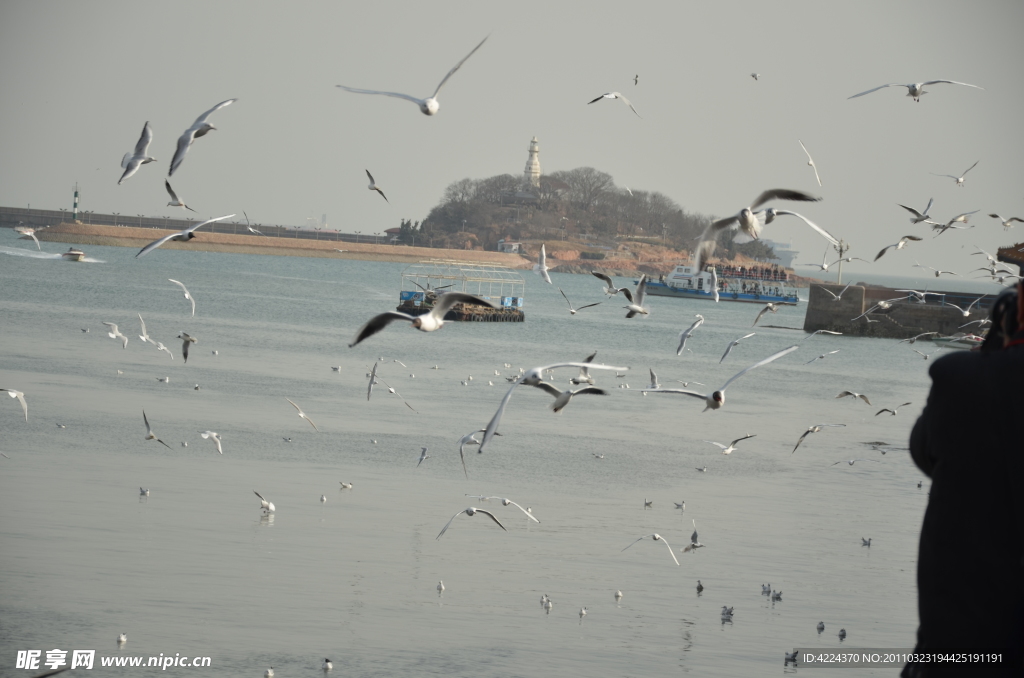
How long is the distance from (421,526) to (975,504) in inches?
421

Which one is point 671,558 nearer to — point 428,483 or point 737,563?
point 737,563

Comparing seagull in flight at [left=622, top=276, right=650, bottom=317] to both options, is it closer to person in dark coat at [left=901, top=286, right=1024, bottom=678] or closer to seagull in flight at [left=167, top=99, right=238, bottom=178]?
seagull in flight at [left=167, top=99, right=238, bottom=178]

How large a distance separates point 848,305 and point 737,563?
2066 inches

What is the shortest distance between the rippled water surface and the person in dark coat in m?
6.23

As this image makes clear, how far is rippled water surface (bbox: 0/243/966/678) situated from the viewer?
9.45m

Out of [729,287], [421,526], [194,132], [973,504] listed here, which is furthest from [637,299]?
[729,287]

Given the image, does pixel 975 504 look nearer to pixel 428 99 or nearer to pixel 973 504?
pixel 973 504

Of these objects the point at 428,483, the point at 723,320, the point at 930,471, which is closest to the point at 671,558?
the point at 428,483

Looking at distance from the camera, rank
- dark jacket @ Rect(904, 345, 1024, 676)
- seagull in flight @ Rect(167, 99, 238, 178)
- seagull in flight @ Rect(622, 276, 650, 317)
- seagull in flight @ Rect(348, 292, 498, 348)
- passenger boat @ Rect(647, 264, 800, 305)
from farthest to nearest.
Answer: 1. passenger boat @ Rect(647, 264, 800, 305)
2. seagull in flight @ Rect(622, 276, 650, 317)
3. seagull in flight @ Rect(167, 99, 238, 178)
4. seagull in flight @ Rect(348, 292, 498, 348)
5. dark jacket @ Rect(904, 345, 1024, 676)

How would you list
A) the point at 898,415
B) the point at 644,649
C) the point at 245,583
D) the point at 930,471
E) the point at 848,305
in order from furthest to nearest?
the point at 848,305 → the point at 898,415 → the point at 245,583 → the point at 644,649 → the point at 930,471

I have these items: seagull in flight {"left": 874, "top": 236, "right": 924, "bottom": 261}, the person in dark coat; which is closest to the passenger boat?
seagull in flight {"left": 874, "top": 236, "right": 924, "bottom": 261}

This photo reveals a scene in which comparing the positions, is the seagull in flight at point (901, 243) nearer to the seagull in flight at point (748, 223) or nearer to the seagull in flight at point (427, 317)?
the seagull in flight at point (748, 223)

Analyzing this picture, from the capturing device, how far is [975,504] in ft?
9.87

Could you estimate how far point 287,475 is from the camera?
1602 centimetres
